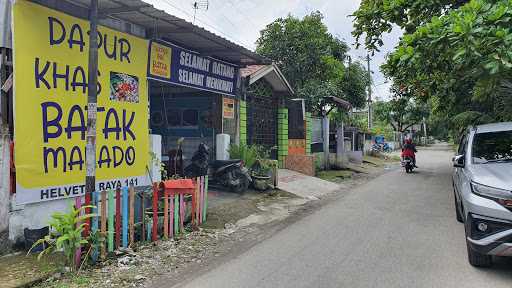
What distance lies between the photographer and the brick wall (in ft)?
51.6

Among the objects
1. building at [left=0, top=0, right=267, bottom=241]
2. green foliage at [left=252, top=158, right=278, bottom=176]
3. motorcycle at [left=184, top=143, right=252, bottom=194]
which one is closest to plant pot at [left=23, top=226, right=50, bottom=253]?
building at [left=0, top=0, right=267, bottom=241]

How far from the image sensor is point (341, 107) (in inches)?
789

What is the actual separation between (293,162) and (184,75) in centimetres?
762

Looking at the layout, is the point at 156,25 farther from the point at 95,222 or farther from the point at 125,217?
the point at 95,222

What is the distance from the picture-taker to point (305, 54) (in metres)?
20.0

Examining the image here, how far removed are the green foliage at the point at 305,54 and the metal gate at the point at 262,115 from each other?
3.62 meters

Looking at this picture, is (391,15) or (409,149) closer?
(391,15)

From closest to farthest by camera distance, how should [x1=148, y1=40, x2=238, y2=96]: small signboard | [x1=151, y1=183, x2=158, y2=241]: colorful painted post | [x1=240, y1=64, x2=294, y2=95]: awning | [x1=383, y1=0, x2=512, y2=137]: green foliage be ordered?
[x1=383, y1=0, x2=512, y2=137]: green foliage, [x1=151, y1=183, x2=158, y2=241]: colorful painted post, [x1=148, y1=40, x2=238, y2=96]: small signboard, [x1=240, y1=64, x2=294, y2=95]: awning

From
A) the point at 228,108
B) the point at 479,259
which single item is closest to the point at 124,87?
the point at 228,108

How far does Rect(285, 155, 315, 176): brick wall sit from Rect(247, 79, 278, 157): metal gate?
98 centimetres

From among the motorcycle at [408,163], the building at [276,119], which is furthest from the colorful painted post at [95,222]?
the motorcycle at [408,163]

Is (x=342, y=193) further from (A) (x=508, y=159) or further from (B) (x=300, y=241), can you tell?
(A) (x=508, y=159)

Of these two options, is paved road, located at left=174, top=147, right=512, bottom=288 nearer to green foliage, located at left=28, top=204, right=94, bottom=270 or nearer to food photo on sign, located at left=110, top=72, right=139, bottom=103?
green foliage, located at left=28, top=204, right=94, bottom=270

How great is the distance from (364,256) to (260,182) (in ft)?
19.6
